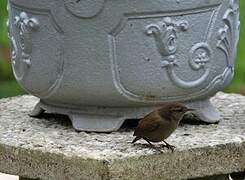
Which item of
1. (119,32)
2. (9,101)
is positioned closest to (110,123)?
(119,32)

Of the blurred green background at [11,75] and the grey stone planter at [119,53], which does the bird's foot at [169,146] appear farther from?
the blurred green background at [11,75]

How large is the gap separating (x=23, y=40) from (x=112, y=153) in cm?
71

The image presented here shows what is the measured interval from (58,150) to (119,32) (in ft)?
1.73

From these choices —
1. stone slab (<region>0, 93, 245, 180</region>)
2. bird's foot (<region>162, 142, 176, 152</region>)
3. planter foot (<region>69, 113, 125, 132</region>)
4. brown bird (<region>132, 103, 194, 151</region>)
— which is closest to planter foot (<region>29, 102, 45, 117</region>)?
stone slab (<region>0, 93, 245, 180</region>)

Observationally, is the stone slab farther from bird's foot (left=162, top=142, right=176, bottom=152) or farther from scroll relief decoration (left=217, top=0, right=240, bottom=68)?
scroll relief decoration (left=217, top=0, right=240, bottom=68)

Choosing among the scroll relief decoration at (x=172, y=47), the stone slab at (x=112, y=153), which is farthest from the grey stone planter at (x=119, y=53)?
the stone slab at (x=112, y=153)

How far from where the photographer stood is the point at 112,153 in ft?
13.6

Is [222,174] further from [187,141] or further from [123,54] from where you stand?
[123,54]

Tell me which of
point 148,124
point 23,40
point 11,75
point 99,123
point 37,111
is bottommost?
point 11,75

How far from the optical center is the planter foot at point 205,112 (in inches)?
183

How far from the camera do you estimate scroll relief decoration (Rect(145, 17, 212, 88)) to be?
4.36 m

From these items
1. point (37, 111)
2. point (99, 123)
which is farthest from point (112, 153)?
point (37, 111)

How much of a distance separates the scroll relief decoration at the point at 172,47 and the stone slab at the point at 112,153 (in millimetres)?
255

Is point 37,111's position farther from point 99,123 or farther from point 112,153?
point 112,153
